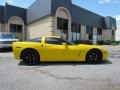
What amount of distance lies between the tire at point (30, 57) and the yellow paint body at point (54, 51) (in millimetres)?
162

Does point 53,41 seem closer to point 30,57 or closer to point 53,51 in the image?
point 53,51

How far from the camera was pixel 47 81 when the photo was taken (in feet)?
22.4

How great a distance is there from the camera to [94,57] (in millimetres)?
10547

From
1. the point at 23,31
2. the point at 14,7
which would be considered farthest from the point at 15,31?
the point at 14,7

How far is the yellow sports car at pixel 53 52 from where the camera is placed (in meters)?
10.2

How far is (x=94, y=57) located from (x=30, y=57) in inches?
125

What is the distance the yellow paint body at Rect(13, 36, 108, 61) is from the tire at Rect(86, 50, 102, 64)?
18 cm

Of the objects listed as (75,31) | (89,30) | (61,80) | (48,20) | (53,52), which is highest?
(48,20)

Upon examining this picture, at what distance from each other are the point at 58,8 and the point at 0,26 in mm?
8438

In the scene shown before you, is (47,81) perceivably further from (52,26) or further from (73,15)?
(73,15)

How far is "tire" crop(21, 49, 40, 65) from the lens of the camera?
10.2 m

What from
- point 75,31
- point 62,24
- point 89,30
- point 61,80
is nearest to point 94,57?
point 61,80

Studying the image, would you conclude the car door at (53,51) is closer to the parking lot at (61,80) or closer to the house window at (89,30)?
the parking lot at (61,80)

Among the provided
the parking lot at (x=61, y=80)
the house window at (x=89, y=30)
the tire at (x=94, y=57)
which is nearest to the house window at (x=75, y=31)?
the house window at (x=89, y=30)
